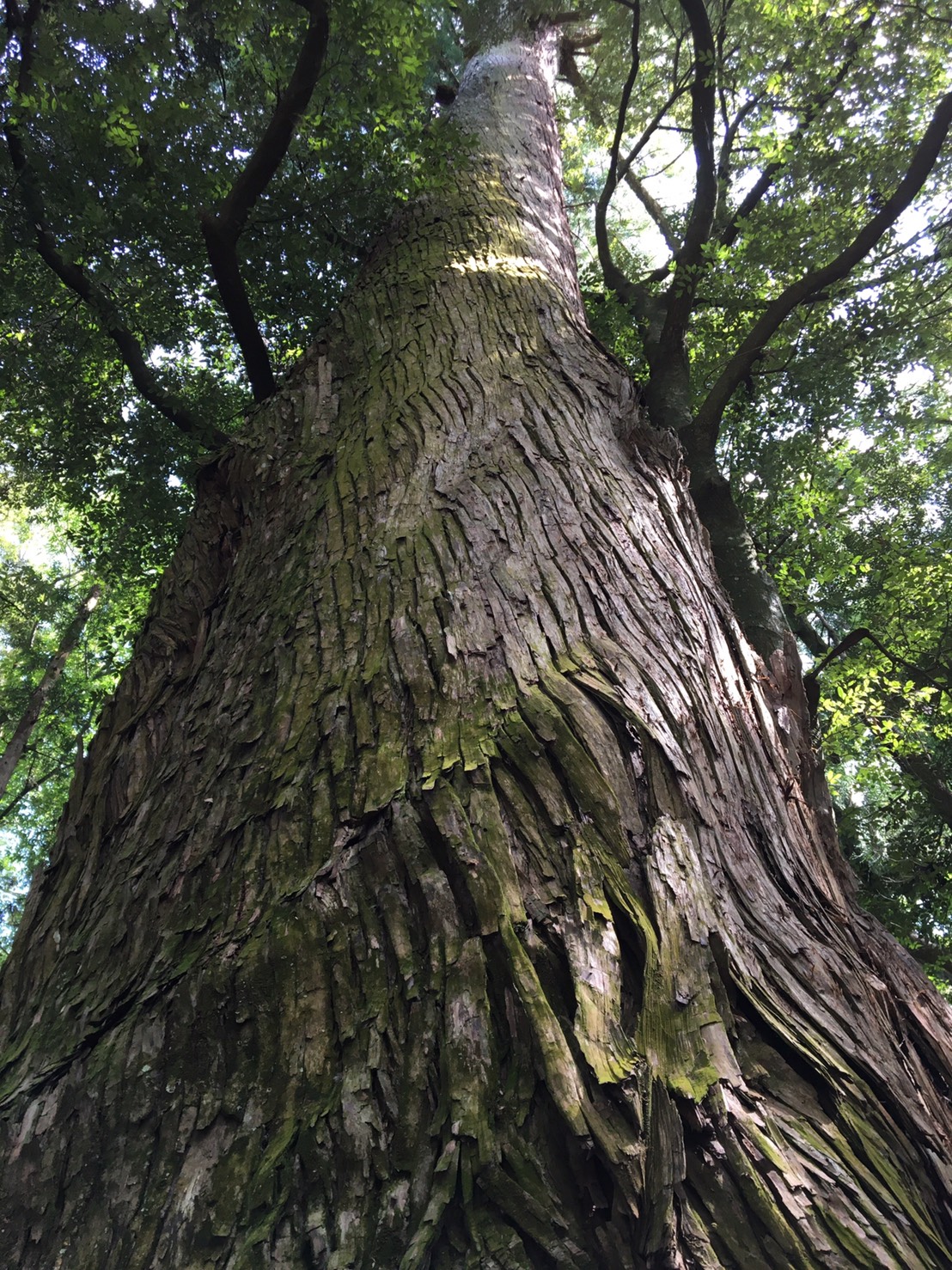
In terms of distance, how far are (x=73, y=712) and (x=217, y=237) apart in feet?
39.3

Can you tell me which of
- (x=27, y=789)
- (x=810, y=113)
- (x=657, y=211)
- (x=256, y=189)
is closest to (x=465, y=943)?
(x=256, y=189)

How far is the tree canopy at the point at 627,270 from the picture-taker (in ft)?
14.6

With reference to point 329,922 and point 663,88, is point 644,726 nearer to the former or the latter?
point 329,922

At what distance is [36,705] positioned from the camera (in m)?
11.3

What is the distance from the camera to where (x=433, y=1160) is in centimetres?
113

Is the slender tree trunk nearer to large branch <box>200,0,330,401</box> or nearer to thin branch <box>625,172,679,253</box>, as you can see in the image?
large branch <box>200,0,330,401</box>

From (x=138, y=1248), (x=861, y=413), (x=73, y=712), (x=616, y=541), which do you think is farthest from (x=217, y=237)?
(x=73, y=712)

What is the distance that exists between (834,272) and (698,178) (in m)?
1.72

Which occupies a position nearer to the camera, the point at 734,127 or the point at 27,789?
the point at 734,127

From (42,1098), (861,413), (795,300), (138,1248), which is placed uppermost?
(861,413)

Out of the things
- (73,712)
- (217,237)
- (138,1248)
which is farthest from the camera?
(73,712)

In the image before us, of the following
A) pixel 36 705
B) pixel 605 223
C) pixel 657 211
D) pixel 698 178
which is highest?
pixel 657 211

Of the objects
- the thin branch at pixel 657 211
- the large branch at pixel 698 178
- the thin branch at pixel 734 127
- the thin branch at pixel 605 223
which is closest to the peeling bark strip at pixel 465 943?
the large branch at pixel 698 178

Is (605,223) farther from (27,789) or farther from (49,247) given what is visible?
(27,789)
